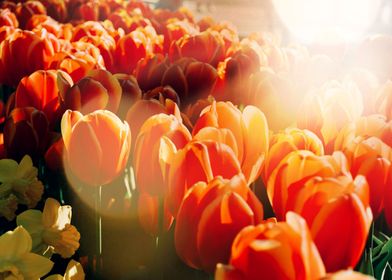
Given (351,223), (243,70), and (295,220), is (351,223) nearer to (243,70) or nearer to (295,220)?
(295,220)

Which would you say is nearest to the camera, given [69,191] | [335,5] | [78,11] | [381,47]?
[69,191]

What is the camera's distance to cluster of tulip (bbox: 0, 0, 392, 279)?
2.44ft

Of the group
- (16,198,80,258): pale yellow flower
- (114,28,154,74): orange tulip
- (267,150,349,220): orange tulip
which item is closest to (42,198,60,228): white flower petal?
(16,198,80,258): pale yellow flower

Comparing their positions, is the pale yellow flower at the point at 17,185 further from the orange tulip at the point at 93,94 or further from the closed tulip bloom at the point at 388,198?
the closed tulip bloom at the point at 388,198

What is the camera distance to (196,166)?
87 cm

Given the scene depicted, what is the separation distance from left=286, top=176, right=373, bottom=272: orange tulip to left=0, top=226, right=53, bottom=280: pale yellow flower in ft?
1.50

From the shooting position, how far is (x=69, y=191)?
1.41 metres

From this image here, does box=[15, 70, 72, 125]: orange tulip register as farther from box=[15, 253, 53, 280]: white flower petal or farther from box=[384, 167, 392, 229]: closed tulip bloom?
box=[384, 167, 392, 229]: closed tulip bloom

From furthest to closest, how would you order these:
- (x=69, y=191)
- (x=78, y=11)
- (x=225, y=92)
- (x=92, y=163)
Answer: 1. (x=78, y=11)
2. (x=225, y=92)
3. (x=69, y=191)
4. (x=92, y=163)

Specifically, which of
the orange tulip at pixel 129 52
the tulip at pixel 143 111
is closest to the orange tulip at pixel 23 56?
the orange tulip at pixel 129 52

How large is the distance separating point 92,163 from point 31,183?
324 mm

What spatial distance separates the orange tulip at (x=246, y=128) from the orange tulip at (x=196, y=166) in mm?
117

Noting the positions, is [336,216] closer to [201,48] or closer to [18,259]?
[18,259]

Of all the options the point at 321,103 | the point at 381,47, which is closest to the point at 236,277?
the point at 321,103
